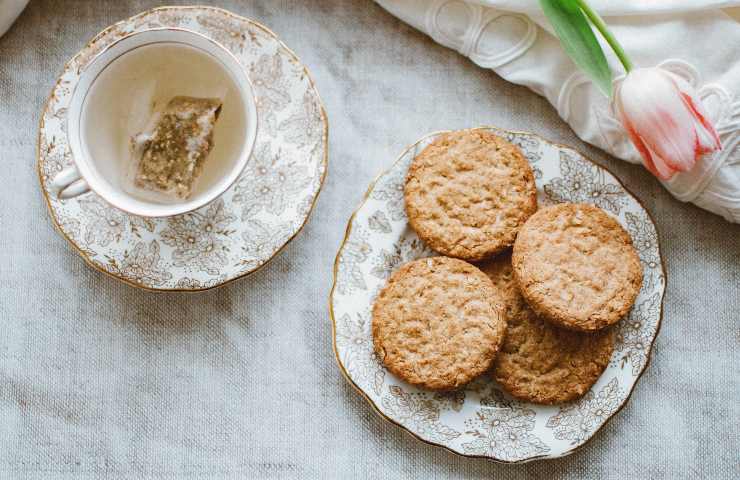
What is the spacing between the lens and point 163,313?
151cm

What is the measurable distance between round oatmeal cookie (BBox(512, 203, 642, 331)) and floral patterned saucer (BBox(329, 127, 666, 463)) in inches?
2.7

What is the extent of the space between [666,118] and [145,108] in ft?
3.17

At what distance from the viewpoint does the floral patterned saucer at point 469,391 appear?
1380 mm

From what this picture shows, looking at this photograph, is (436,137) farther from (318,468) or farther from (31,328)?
(31,328)

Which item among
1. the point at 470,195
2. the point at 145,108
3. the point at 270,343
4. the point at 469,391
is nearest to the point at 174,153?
the point at 145,108

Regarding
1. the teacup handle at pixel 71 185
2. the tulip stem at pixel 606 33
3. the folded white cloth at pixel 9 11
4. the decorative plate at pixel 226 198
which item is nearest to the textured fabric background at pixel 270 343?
the folded white cloth at pixel 9 11

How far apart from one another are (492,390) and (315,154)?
602mm

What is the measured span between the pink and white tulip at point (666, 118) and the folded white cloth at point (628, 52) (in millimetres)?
86

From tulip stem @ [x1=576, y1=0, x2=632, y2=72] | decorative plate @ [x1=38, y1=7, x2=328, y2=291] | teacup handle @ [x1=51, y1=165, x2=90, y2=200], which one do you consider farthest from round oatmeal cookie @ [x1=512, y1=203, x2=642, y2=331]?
teacup handle @ [x1=51, y1=165, x2=90, y2=200]

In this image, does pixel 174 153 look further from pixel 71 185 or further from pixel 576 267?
pixel 576 267

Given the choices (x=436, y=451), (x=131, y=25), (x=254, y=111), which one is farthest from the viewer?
(x=436, y=451)

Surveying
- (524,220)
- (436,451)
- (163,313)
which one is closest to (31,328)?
(163,313)

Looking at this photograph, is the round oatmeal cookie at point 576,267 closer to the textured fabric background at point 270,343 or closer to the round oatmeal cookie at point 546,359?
the round oatmeal cookie at point 546,359

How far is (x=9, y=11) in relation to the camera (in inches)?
57.7
